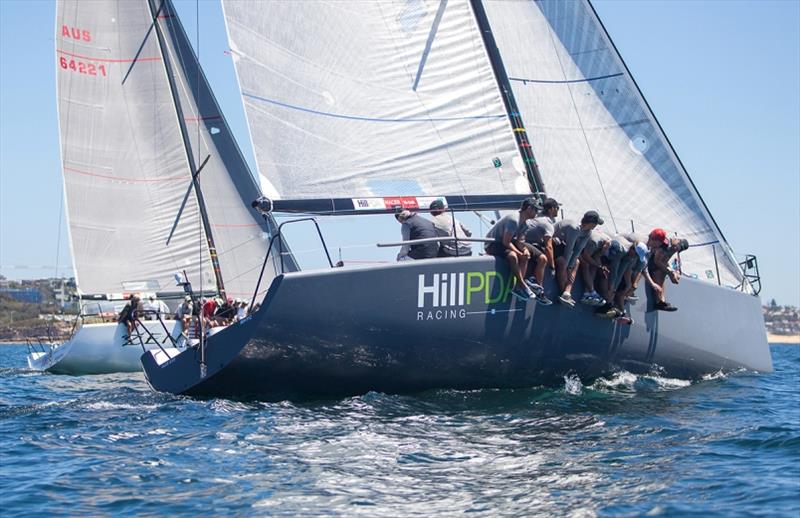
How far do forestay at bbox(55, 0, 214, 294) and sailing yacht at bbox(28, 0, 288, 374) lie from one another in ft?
0.07

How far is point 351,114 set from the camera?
1083 cm

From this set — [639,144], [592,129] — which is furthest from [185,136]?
[639,144]

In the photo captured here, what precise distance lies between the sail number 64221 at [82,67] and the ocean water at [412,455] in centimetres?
1201

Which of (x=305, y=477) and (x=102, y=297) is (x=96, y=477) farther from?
(x=102, y=297)

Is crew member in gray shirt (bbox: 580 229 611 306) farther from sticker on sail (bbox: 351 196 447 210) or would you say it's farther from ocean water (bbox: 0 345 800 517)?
sticker on sail (bbox: 351 196 447 210)

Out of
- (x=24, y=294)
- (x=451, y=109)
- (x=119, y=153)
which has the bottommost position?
(x=24, y=294)

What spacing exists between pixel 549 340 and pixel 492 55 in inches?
146

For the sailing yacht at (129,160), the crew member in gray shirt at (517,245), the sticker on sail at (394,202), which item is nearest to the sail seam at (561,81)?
the sticker on sail at (394,202)

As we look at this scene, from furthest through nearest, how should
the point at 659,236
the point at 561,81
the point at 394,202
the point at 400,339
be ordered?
1. the point at 561,81
2. the point at 394,202
3. the point at 659,236
4. the point at 400,339

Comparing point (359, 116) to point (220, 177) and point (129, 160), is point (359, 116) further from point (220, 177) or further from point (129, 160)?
point (220, 177)

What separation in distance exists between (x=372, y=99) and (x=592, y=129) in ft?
8.77

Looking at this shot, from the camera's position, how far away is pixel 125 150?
2003 centimetres

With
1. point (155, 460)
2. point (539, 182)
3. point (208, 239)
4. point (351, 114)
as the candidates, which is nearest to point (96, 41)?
Result: point (208, 239)

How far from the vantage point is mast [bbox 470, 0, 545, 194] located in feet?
36.1
